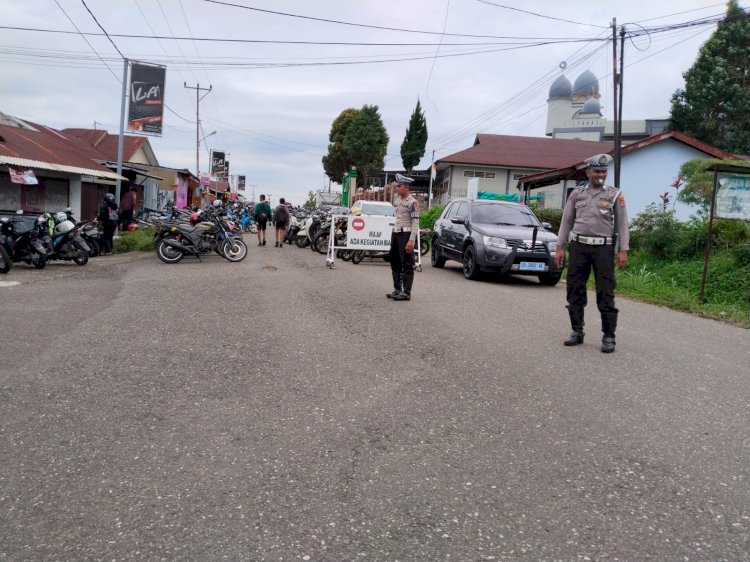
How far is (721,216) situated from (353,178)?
50.1 meters

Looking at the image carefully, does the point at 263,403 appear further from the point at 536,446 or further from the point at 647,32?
the point at 647,32

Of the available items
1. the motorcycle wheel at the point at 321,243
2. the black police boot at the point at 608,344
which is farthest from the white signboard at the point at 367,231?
the black police boot at the point at 608,344

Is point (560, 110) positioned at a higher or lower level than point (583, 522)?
higher

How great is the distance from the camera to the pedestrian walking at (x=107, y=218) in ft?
48.9

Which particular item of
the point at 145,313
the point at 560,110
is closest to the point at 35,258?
the point at 145,313

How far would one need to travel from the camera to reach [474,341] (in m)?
6.19

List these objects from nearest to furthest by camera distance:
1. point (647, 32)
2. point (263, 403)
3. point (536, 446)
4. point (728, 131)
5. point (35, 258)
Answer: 1. point (536, 446)
2. point (263, 403)
3. point (35, 258)
4. point (647, 32)
5. point (728, 131)

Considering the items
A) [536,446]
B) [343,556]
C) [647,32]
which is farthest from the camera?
[647,32]

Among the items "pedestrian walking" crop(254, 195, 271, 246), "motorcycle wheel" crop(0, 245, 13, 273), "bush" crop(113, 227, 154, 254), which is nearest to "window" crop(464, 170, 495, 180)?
"pedestrian walking" crop(254, 195, 271, 246)

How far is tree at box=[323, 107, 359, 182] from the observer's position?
6450 centimetres

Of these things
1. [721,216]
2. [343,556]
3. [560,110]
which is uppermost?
[560,110]

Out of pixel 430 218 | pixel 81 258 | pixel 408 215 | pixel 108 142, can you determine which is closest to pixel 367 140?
pixel 108 142

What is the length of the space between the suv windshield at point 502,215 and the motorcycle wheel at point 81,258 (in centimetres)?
842

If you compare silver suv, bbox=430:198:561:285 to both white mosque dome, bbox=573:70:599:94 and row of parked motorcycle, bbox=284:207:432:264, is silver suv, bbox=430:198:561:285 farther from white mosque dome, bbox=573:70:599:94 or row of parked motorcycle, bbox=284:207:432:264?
white mosque dome, bbox=573:70:599:94
